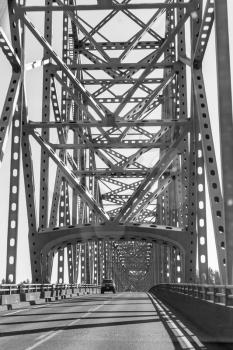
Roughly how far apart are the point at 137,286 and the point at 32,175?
131531 millimetres

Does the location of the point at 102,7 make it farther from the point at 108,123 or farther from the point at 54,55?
the point at 108,123

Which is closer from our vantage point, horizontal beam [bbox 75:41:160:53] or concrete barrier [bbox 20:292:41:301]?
concrete barrier [bbox 20:292:41:301]

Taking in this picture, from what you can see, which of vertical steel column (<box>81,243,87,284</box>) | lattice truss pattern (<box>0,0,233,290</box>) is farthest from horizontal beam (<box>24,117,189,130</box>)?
vertical steel column (<box>81,243,87,284</box>)

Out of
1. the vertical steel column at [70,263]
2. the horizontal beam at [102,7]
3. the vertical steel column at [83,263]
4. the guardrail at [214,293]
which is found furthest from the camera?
the vertical steel column at [83,263]

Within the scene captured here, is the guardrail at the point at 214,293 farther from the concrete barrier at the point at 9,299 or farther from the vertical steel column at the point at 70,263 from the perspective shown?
the vertical steel column at the point at 70,263

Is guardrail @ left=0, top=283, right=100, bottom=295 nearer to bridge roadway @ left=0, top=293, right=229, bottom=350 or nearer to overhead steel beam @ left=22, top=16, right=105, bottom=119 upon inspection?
bridge roadway @ left=0, top=293, right=229, bottom=350

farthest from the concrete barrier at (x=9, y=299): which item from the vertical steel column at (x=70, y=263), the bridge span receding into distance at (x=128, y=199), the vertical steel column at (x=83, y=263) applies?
the vertical steel column at (x=83, y=263)

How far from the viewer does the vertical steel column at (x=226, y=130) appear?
619 inches

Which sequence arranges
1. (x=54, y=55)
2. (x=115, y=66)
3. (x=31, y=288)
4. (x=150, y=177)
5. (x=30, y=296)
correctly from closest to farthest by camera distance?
(x=30, y=296), (x=31, y=288), (x=54, y=55), (x=150, y=177), (x=115, y=66)

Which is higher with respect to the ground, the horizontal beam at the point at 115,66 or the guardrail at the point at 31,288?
the horizontal beam at the point at 115,66

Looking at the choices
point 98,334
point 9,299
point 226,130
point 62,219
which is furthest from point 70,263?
point 98,334

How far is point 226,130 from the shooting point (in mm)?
16156

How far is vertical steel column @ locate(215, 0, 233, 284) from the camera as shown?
1572 cm

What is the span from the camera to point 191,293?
1856cm
